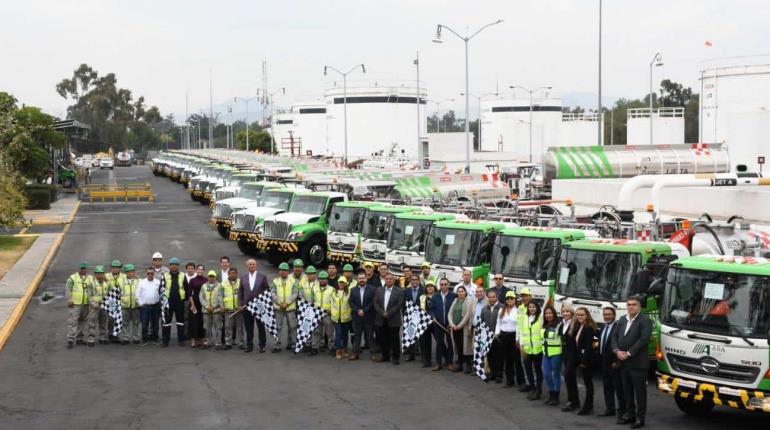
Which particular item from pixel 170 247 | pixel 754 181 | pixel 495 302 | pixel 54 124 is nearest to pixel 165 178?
pixel 54 124

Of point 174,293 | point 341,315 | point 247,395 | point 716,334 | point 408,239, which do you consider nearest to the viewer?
point 716,334

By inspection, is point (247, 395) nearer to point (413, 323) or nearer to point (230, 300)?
point (413, 323)

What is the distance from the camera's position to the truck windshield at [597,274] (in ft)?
53.0

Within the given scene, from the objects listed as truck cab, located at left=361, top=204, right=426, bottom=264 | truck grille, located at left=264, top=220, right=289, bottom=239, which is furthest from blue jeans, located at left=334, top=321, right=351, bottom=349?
truck grille, located at left=264, top=220, right=289, bottom=239

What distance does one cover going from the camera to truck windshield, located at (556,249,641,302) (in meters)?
16.2

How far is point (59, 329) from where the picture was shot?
22.4 m

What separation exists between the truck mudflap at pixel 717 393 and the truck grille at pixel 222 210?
93.2 ft

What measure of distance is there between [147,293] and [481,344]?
6.62 metres

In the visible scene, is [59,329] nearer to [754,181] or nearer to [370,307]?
[370,307]

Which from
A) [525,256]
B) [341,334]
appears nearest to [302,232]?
[341,334]

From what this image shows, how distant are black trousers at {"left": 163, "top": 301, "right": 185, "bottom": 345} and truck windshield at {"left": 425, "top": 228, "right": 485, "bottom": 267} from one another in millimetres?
5214

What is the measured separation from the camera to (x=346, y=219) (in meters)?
29.3

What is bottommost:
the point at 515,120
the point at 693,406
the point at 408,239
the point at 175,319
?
the point at 693,406

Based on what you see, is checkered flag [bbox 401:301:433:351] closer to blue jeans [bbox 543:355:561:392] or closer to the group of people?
the group of people
